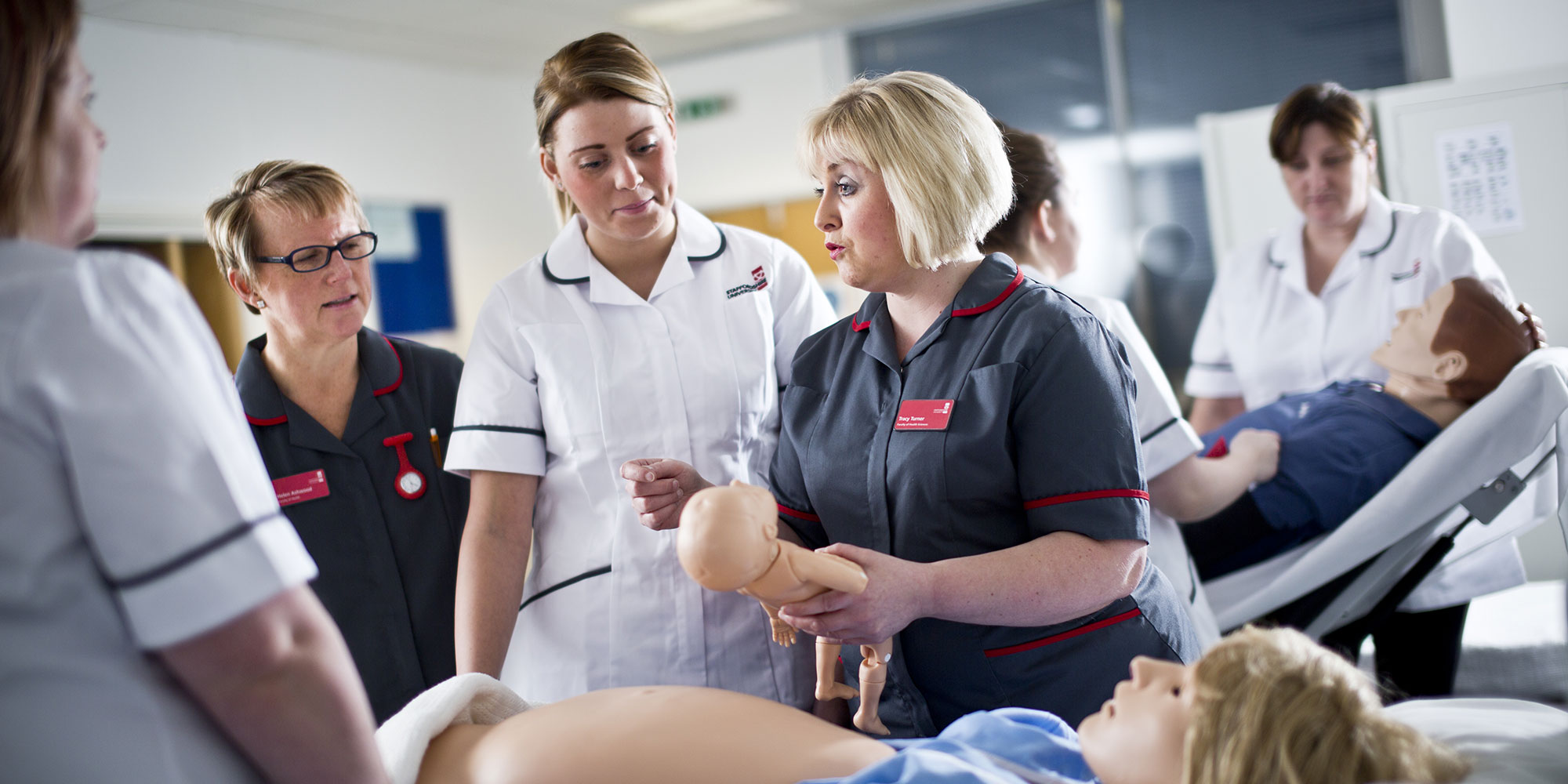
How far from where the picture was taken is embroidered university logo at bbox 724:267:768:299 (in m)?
1.85

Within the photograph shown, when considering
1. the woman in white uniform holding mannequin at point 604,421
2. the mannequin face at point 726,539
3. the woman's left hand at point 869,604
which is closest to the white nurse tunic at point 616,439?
the woman in white uniform holding mannequin at point 604,421

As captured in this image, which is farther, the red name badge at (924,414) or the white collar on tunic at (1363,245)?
the white collar on tunic at (1363,245)

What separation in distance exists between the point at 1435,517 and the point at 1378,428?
0.90ft

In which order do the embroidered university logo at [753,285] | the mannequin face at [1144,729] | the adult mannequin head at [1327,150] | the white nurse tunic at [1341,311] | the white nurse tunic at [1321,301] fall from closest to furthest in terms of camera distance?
1. the mannequin face at [1144,729]
2. the embroidered university logo at [753,285]
3. the white nurse tunic at [1341,311]
4. the white nurse tunic at [1321,301]
5. the adult mannequin head at [1327,150]

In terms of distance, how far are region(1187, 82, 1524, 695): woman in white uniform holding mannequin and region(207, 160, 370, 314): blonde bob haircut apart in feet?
7.95

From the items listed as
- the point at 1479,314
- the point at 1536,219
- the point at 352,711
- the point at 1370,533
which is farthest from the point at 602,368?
the point at 1536,219

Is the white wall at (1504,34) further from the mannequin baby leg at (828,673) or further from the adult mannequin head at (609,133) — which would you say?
the mannequin baby leg at (828,673)

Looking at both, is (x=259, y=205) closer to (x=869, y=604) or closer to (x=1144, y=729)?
(x=869, y=604)

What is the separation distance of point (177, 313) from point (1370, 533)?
2255 mm

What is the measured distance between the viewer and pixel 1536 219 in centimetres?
394

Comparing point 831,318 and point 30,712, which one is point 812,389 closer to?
point 831,318

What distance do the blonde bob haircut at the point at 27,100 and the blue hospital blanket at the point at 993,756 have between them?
2.82 ft

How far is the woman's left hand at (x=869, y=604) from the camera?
119 centimetres

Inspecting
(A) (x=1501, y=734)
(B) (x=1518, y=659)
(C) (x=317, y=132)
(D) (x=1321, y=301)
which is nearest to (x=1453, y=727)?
(A) (x=1501, y=734)
